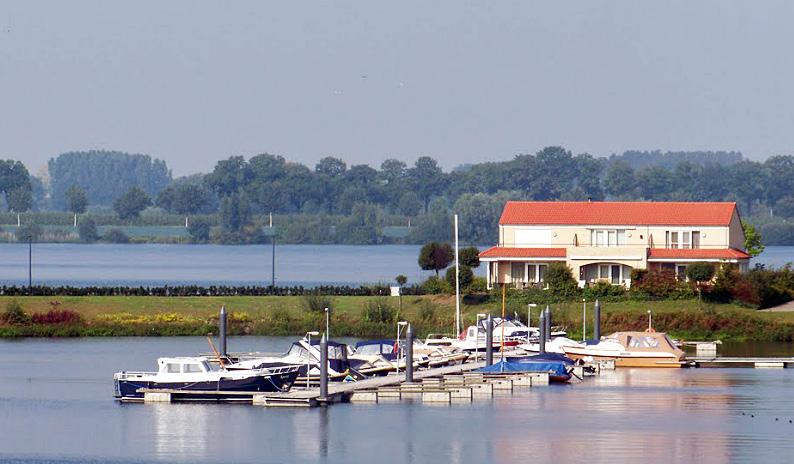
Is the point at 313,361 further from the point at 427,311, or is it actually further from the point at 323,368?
the point at 427,311

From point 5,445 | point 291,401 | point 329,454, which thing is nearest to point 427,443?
point 329,454

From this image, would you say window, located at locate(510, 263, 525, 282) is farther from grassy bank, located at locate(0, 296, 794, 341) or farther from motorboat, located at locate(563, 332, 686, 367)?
motorboat, located at locate(563, 332, 686, 367)

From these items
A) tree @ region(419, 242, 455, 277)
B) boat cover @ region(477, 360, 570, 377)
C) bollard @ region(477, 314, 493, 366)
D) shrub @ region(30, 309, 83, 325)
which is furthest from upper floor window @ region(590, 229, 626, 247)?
boat cover @ region(477, 360, 570, 377)

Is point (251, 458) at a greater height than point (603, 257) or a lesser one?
lesser

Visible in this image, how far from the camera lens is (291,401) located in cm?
5722

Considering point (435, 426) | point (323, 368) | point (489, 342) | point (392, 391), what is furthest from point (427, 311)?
point (435, 426)

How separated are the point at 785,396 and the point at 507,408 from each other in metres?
10.8

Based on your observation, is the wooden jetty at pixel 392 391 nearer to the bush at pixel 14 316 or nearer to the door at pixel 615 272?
the bush at pixel 14 316

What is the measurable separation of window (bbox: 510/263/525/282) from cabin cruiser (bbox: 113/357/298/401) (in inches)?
1536

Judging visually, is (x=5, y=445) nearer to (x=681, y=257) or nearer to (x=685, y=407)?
(x=685, y=407)

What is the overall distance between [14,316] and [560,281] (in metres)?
28.6

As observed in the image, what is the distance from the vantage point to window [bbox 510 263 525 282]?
97.8 meters

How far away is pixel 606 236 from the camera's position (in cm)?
9856

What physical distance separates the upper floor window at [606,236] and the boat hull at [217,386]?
135 feet
